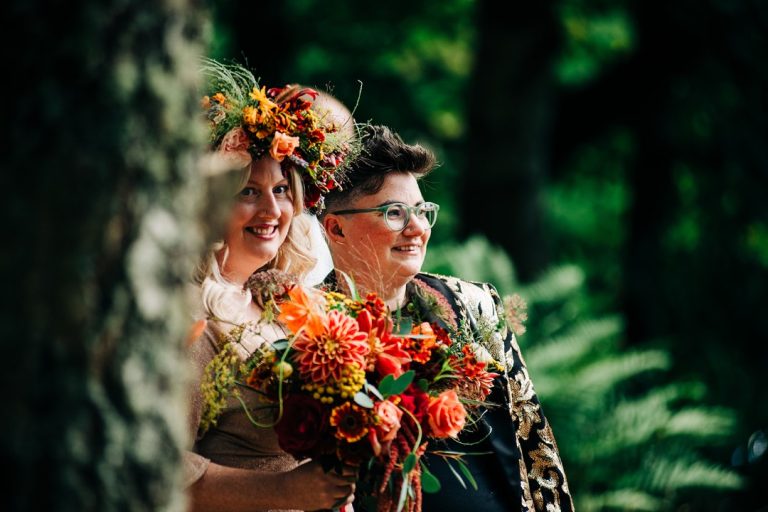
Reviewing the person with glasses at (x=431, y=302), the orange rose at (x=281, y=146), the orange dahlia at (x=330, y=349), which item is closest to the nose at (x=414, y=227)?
the person with glasses at (x=431, y=302)

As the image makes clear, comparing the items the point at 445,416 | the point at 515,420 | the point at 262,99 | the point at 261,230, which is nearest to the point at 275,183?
the point at 261,230

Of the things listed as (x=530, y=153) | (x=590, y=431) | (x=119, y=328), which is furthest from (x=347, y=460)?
(x=530, y=153)

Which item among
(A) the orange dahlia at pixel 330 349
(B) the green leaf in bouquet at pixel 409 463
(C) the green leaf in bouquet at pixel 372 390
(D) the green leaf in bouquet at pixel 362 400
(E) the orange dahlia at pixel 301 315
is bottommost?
(B) the green leaf in bouquet at pixel 409 463

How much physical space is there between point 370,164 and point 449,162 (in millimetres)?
10285

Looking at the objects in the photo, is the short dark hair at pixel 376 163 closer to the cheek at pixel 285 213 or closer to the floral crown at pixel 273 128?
the floral crown at pixel 273 128

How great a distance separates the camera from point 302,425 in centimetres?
236

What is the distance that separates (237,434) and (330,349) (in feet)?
1.54

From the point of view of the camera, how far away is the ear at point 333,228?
3.45 m

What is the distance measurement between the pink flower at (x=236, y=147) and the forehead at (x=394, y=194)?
67cm

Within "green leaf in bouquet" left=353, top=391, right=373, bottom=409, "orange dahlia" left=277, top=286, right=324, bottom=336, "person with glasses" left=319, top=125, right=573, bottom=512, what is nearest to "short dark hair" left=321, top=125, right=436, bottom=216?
"person with glasses" left=319, top=125, right=573, bottom=512

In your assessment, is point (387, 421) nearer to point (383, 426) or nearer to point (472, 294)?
point (383, 426)

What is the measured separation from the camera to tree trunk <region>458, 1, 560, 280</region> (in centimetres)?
923

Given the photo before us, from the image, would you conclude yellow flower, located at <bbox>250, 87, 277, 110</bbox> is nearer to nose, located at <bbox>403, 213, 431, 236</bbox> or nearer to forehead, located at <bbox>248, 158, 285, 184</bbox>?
forehead, located at <bbox>248, 158, 285, 184</bbox>

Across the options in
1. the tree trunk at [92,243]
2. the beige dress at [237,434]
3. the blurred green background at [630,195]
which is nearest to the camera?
the tree trunk at [92,243]
